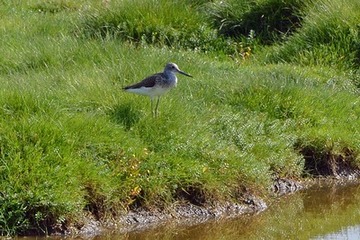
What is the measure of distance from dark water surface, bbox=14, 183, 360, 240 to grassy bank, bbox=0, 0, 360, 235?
280 mm

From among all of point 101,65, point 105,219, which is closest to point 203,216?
point 105,219

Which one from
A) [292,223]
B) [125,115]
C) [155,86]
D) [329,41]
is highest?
[155,86]

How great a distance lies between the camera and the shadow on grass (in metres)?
10.3

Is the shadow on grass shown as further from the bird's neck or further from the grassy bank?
the bird's neck

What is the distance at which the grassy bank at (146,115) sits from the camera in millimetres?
9266

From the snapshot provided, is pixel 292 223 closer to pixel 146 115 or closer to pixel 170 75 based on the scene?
pixel 146 115

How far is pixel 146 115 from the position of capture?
1047cm

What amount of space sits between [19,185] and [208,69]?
4478 millimetres

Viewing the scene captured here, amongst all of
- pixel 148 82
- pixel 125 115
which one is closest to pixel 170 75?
pixel 148 82

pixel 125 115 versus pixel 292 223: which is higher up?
pixel 125 115

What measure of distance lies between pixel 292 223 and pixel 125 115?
190 cm

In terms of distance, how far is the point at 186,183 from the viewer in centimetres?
1002

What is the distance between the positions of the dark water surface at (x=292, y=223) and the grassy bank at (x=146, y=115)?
0.92ft

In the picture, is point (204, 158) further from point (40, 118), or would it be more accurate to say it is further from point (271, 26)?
point (271, 26)
